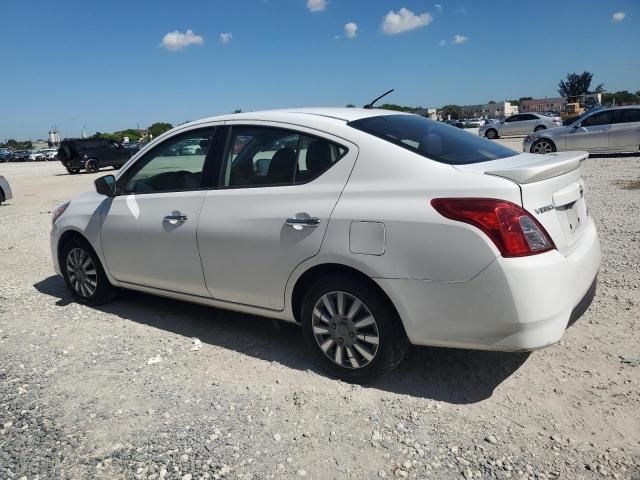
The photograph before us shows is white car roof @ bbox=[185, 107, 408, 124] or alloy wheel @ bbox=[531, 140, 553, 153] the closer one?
white car roof @ bbox=[185, 107, 408, 124]

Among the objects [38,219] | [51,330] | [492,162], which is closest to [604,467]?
[492,162]

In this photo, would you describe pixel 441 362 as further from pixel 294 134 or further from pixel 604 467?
pixel 294 134

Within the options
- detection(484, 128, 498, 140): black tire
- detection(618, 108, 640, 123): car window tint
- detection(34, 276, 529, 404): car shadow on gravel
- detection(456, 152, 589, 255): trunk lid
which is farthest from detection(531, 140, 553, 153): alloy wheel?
detection(484, 128, 498, 140): black tire

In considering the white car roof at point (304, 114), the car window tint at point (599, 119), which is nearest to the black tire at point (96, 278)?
the white car roof at point (304, 114)

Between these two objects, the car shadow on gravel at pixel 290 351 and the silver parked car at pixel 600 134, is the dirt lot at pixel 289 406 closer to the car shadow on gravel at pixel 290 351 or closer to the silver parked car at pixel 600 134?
the car shadow on gravel at pixel 290 351

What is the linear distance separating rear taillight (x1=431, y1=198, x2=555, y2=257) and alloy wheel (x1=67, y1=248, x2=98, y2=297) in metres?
3.54

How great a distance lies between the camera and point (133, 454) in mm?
2803

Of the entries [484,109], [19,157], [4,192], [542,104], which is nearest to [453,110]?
[484,109]

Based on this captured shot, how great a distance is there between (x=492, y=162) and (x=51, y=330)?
3792mm

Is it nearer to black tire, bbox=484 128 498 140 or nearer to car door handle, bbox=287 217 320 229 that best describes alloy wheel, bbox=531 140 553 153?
car door handle, bbox=287 217 320 229

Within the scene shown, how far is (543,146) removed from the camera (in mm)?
16703

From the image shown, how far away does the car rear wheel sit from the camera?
16500 mm

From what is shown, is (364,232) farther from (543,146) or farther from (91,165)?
(91,165)

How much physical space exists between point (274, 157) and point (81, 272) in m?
2.53
